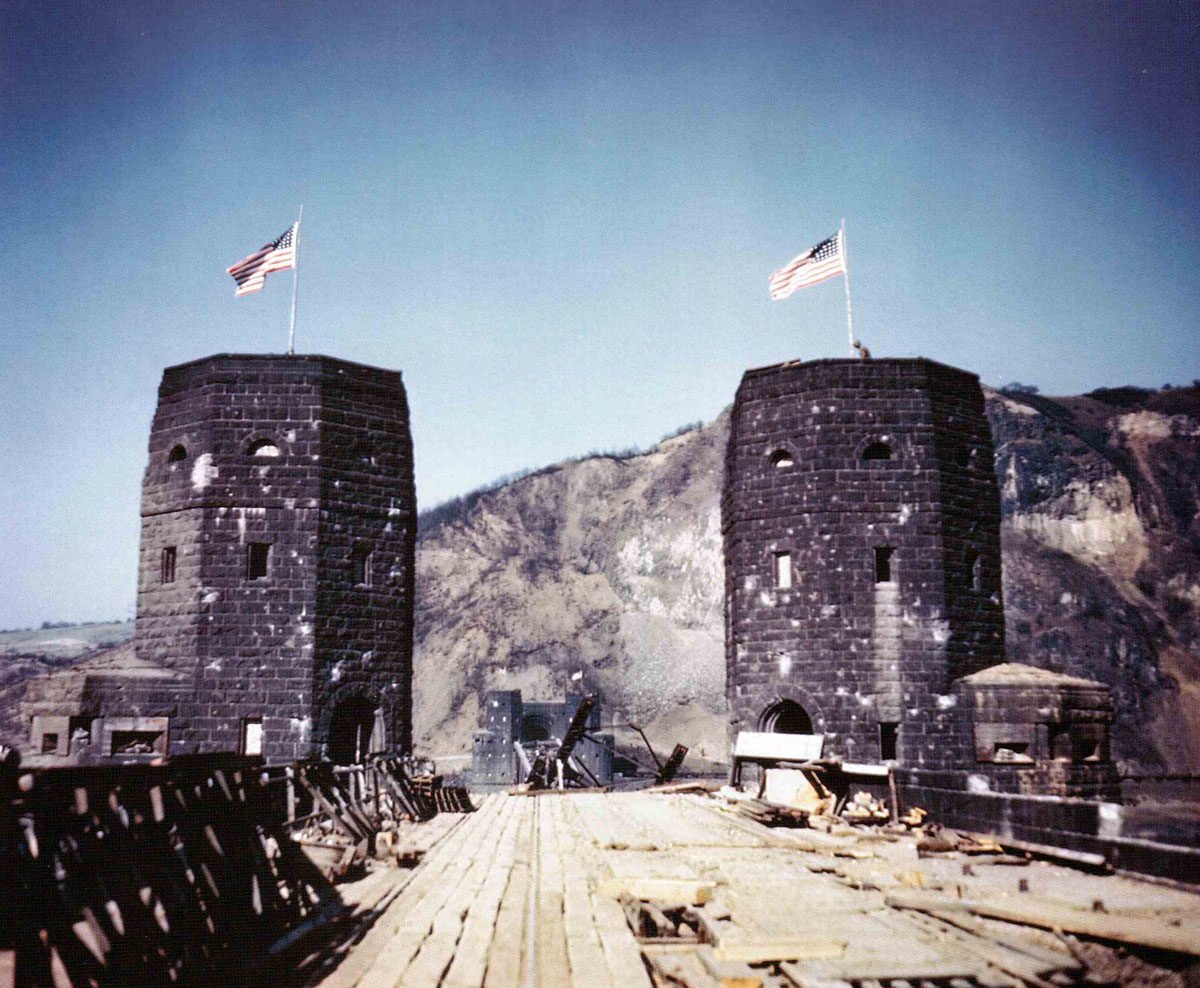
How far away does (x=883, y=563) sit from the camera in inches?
785

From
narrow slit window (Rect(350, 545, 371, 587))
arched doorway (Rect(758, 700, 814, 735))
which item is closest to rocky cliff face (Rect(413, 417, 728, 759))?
arched doorway (Rect(758, 700, 814, 735))

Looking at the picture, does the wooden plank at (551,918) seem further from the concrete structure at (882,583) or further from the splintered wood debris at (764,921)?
the concrete structure at (882,583)

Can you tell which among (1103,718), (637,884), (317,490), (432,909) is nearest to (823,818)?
(637,884)

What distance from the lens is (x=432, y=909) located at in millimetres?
7496

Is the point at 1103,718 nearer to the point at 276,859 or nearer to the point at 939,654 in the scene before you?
the point at 939,654

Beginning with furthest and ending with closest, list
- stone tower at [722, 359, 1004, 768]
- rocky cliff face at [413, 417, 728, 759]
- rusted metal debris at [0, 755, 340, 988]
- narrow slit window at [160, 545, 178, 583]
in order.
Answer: rocky cliff face at [413, 417, 728, 759] → narrow slit window at [160, 545, 178, 583] → stone tower at [722, 359, 1004, 768] → rusted metal debris at [0, 755, 340, 988]

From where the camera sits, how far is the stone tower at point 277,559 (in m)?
18.6

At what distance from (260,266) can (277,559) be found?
6378mm

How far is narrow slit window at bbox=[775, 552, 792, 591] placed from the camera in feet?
66.7

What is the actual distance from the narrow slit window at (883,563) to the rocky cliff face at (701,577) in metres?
31.1

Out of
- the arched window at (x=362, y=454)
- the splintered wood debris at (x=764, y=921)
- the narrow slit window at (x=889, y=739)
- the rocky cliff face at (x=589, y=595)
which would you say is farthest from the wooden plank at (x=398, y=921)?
the rocky cliff face at (x=589, y=595)

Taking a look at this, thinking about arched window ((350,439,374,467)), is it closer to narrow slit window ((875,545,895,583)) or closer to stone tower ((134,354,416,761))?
stone tower ((134,354,416,761))

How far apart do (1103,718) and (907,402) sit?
722 cm

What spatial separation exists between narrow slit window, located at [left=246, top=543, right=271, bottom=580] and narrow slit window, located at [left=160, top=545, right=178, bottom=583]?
1678mm
